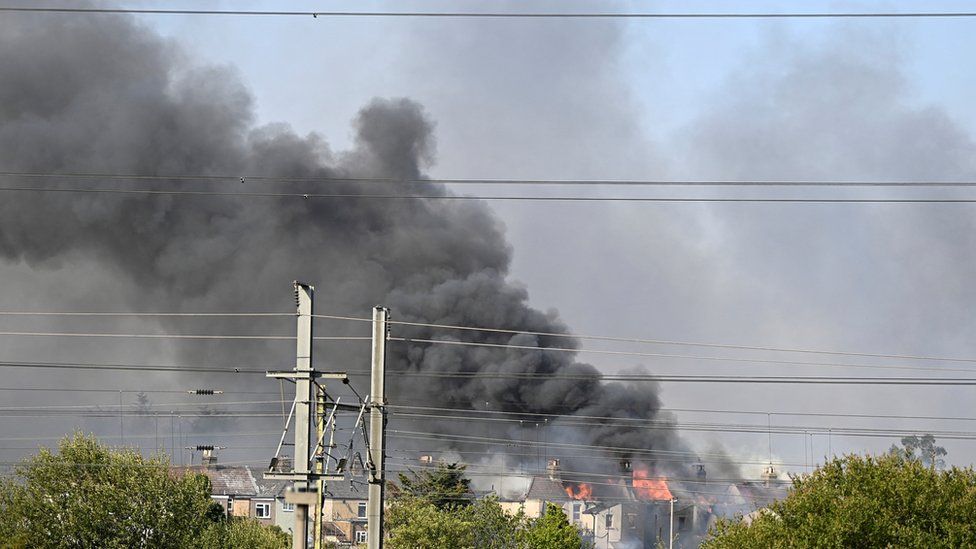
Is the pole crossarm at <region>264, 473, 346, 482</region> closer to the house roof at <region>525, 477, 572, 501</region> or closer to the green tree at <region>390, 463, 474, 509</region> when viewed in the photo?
the green tree at <region>390, 463, 474, 509</region>

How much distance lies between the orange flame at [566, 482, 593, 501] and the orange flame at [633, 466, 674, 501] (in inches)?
204

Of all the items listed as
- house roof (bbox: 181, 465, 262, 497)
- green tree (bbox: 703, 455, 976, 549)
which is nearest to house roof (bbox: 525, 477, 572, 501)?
house roof (bbox: 181, 465, 262, 497)

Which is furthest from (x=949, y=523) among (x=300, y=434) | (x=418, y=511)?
(x=418, y=511)

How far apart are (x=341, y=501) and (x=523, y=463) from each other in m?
22.7

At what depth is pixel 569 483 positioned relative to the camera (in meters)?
120

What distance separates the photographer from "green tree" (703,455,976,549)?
35.4m

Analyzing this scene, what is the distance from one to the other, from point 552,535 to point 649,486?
41.4m

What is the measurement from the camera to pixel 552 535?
7500 cm

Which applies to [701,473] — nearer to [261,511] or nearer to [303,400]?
[261,511]

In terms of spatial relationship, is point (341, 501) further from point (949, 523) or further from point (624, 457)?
point (949, 523)

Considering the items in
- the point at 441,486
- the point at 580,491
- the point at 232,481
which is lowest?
the point at 441,486

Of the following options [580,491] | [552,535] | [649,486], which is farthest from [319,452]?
[580,491]

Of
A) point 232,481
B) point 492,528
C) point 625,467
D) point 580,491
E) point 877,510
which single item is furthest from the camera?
point 232,481

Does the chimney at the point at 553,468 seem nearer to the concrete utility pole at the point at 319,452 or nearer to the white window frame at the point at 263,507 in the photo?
the white window frame at the point at 263,507
